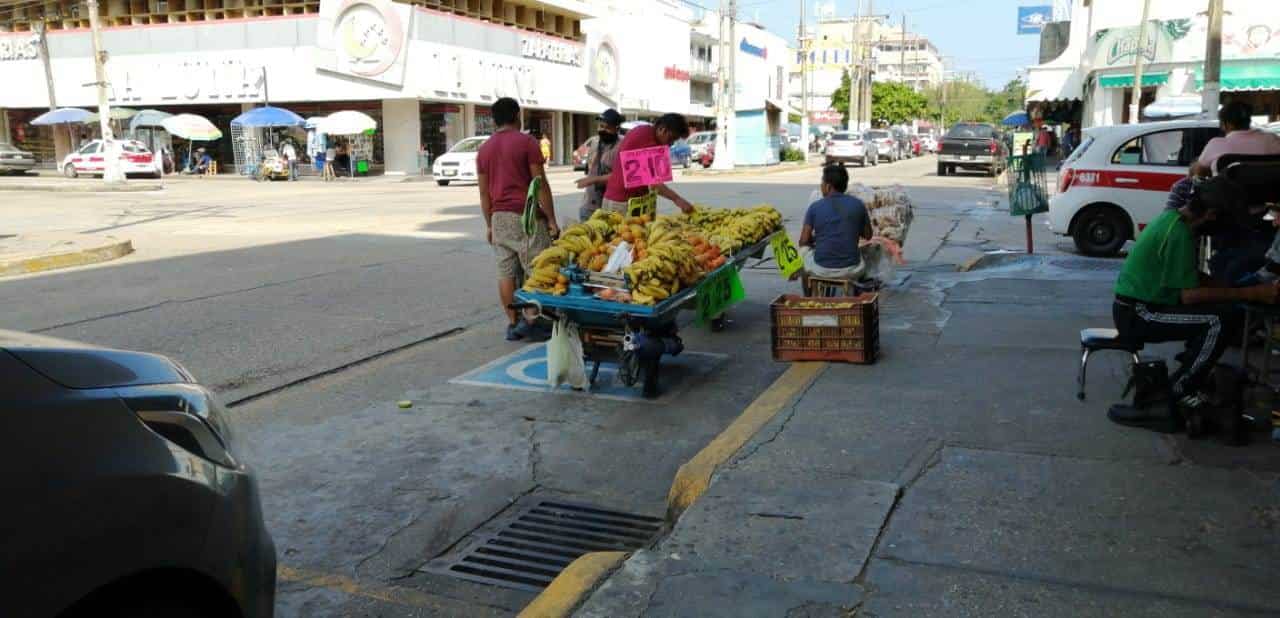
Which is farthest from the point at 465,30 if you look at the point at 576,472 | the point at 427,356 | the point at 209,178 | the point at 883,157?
the point at 576,472

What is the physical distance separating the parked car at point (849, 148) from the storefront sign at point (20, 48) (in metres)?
35.5

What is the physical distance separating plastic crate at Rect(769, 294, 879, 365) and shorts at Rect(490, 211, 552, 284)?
209 centimetres

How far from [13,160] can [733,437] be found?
41.5 m

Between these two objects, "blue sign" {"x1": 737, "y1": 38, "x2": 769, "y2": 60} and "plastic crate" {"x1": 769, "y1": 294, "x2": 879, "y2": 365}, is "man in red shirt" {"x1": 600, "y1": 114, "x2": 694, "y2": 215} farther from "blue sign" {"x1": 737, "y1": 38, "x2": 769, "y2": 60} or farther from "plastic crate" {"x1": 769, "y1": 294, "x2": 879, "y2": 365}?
"blue sign" {"x1": 737, "y1": 38, "x2": 769, "y2": 60}

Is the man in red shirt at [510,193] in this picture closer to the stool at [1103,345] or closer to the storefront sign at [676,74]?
the stool at [1103,345]

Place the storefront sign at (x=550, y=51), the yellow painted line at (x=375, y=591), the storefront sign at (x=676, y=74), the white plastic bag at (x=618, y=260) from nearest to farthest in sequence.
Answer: the yellow painted line at (x=375, y=591), the white plastic bag at (x=618, y=260), the storefront sign at (x=550, y=51), the storefront sign at (x=676, y=74)

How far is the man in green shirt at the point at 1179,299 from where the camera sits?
5.52m

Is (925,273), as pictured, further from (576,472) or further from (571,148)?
→ (571,148)

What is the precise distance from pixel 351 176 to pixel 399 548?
36.0 meters

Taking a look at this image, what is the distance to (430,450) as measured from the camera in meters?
5.66

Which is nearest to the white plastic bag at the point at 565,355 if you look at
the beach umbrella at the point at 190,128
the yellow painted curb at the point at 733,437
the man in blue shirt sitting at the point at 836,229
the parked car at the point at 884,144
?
the yellow painted curb at the point at 733,437

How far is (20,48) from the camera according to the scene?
1809 inches

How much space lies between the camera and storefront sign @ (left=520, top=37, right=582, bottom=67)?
46.4 metres

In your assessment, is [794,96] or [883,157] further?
[794,96]
